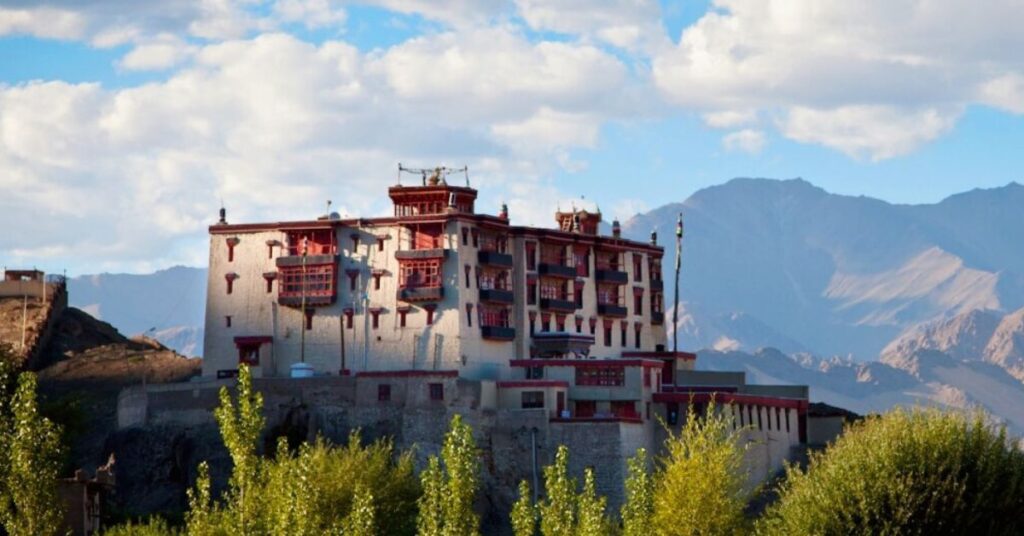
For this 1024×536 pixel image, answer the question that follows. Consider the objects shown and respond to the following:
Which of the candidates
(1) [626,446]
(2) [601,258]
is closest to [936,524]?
(1) [626,446]

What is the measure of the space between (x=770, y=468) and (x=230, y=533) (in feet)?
221

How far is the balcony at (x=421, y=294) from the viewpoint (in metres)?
158

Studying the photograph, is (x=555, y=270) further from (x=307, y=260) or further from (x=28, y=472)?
(x=28, y=472)

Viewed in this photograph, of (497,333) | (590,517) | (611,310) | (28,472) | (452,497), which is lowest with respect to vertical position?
(590,517)

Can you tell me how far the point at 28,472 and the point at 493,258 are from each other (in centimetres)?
7069

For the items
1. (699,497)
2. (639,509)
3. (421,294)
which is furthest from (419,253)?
(639,509)

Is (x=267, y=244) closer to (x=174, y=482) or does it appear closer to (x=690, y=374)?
(x=174, y=482)

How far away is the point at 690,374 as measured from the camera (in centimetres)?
17262

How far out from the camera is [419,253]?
159375 millimetres

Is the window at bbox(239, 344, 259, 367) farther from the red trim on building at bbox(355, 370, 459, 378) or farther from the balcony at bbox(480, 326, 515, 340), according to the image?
the balcony at bbox(480, 326, 515, 340)

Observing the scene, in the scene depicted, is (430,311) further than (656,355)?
No

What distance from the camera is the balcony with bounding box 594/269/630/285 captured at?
174125 millimetres

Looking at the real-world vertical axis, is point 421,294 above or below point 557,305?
above

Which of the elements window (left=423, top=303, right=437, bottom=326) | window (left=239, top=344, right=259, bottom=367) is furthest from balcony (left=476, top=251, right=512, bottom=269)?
window (left=239, top=344, right=259, bottom=367)
